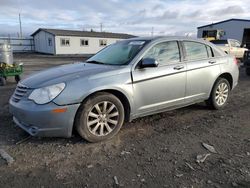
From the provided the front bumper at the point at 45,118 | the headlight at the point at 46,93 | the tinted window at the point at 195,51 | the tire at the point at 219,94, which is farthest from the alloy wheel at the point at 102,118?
the tire at the point at 219,94

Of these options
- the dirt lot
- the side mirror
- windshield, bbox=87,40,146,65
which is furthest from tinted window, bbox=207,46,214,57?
the side mirror

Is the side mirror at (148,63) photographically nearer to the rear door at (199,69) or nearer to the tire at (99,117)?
the tire at (99,117)

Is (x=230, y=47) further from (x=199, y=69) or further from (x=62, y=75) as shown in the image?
(x=62, y=75)

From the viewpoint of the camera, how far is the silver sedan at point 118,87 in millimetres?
3732

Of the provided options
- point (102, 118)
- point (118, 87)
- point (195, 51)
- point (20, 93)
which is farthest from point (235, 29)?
point (20, 93)

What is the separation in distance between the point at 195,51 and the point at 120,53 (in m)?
1.60

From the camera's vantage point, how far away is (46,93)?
371cm

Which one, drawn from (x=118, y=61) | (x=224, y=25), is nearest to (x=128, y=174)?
(x=118, y=61)

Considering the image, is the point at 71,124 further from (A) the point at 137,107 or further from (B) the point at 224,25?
(B) the point at 224,25

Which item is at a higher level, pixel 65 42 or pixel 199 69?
pixel 65 42

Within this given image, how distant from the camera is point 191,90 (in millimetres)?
5148

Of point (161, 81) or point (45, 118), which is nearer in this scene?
point (45, 118)

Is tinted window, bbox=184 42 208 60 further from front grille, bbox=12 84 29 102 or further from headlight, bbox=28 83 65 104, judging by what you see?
front grille, bbox=12 84 29 102

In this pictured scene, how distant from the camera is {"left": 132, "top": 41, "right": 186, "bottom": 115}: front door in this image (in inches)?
173
